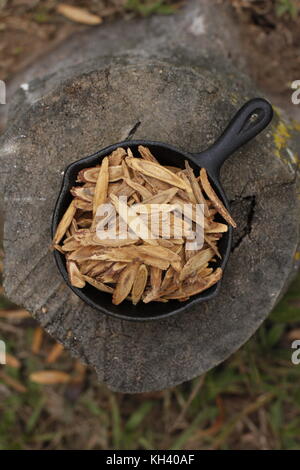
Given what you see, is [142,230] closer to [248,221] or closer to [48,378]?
[248,221]

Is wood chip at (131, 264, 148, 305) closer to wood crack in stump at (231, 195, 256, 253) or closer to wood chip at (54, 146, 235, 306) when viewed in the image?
wood chip at (54, 146, 235, 306)

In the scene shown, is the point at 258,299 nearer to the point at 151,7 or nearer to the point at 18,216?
the point at 18,216

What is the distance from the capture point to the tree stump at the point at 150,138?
1.37m

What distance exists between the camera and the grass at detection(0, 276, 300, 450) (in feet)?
6.73

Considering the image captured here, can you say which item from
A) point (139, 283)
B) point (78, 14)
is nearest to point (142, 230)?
point (139, 283)

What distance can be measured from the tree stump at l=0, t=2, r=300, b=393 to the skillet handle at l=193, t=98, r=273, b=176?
8 centimetres

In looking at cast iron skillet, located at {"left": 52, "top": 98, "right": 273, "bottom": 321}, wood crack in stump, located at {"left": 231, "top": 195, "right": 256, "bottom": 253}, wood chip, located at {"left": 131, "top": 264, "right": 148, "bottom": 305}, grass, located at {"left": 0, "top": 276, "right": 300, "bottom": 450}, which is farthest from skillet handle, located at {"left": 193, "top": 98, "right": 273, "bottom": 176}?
grass, located at {"left": 0, "top": 276, "right": 300, "bottom": 450}

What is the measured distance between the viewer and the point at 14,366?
2139 millimetres

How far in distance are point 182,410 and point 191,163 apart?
118 centimetres

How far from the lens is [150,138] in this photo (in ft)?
4.50

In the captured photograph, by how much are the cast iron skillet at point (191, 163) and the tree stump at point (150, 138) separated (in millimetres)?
79

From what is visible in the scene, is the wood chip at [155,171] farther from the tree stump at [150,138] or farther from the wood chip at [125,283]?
the wood chip at [125,283]

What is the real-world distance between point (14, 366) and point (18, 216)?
3.26 ft

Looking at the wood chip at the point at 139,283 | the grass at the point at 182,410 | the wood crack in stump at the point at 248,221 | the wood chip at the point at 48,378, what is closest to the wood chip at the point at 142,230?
the wood chip at the point at 139,283
